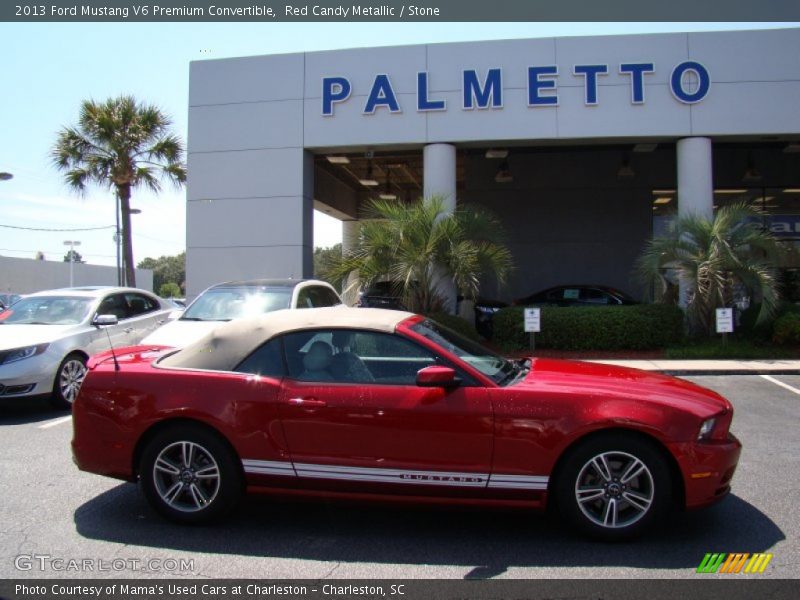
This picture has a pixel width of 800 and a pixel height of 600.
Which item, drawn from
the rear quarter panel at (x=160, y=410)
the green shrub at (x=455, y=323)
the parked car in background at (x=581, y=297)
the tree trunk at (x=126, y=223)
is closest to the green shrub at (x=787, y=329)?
the parked car in background at (x=581, y=297)

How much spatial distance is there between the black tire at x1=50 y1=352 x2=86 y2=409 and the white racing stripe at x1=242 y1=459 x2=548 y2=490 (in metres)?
4.97

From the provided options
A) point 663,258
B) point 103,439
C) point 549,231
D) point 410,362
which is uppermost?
point 549,231

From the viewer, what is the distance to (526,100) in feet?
49.2

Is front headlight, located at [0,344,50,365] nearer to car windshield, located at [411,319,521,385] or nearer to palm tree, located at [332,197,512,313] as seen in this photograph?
car windshield, located at [411,319,521,385]

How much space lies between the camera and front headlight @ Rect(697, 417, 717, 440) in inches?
157

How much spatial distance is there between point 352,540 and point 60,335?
596 centimetres

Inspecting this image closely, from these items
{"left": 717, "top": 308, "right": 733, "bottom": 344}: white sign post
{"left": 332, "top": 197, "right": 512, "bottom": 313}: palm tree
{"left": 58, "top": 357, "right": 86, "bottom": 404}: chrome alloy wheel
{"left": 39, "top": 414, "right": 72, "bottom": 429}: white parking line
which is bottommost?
{"left": 39, "top": 414, "right": 72, "bottom": 429}: white parking line

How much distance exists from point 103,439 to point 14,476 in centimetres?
175

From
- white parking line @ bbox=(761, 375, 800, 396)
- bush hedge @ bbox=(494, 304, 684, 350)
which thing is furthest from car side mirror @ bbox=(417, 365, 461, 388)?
bush hedge @ bbox=(494, 304, 684, 350)

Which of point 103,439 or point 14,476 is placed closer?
point 103,439

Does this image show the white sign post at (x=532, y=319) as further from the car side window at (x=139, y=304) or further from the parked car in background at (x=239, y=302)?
the car side window at (x=139, y=304)

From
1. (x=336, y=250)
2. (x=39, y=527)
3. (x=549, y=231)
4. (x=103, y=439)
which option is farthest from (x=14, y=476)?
(x=549, y=231)

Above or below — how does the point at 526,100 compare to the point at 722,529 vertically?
above

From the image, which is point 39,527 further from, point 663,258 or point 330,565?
point 663,258
